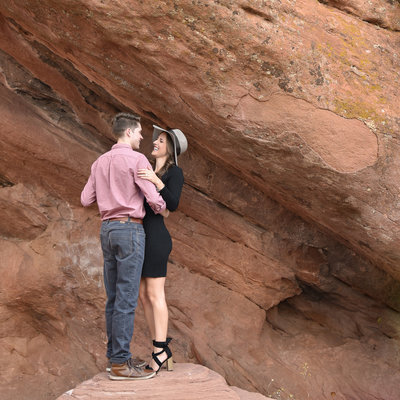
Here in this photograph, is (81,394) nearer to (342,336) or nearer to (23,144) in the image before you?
(23,144)

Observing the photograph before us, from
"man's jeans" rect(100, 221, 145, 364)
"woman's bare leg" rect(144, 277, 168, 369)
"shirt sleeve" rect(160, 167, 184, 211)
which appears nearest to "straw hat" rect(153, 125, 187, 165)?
"shirt sleeve" rect(160, 167, 184, 211)

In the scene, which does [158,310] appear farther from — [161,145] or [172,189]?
[161,145]

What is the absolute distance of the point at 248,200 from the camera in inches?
221

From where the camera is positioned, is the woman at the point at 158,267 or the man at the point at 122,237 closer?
the man at the point at 122,237

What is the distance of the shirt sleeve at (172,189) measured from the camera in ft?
13.5

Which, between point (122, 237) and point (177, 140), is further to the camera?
point (177, 140)

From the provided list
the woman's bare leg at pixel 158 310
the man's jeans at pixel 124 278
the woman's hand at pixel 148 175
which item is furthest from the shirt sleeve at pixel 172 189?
the woman's bare leg at pixel 158 310

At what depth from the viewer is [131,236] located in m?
3.96

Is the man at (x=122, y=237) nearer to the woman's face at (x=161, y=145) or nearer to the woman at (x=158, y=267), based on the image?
the woman at (x=158, y=267)

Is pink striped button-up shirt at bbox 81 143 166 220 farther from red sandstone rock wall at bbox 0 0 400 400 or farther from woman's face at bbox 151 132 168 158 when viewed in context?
red sandstone rock wall at bbox 0 0 400 400

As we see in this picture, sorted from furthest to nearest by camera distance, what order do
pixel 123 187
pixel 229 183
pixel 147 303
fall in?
pixel 229 183
pixel 147 303
pixel 123 187

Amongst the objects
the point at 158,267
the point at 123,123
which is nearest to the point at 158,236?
the point at 158,267

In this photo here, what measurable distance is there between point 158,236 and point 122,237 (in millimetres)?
372

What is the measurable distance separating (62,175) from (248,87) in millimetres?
2545
